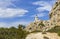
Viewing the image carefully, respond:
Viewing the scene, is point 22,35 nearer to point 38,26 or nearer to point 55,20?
point 55,20

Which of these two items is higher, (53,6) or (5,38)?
(53,6)

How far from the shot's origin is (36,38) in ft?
145

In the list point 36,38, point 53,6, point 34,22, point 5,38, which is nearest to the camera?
point 36,38

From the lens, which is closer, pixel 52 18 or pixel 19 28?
pixel 19 28

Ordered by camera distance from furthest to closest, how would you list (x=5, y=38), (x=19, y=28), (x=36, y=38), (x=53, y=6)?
(x=53, y=6) < (x=19, y=28) < (x=5, y=38) < (x=36, y=38)

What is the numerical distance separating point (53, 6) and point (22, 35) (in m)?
53.9

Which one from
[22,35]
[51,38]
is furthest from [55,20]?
[51,38]

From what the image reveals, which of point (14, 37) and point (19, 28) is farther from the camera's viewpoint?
point (19, 28)

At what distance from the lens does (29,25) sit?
4510 inches

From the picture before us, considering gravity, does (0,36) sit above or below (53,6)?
below

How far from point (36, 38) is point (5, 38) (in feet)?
33.8

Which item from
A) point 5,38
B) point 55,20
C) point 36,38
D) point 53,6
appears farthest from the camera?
point 53,6

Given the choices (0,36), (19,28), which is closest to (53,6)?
(19,28)

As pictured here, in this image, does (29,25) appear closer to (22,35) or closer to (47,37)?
(22,35)
